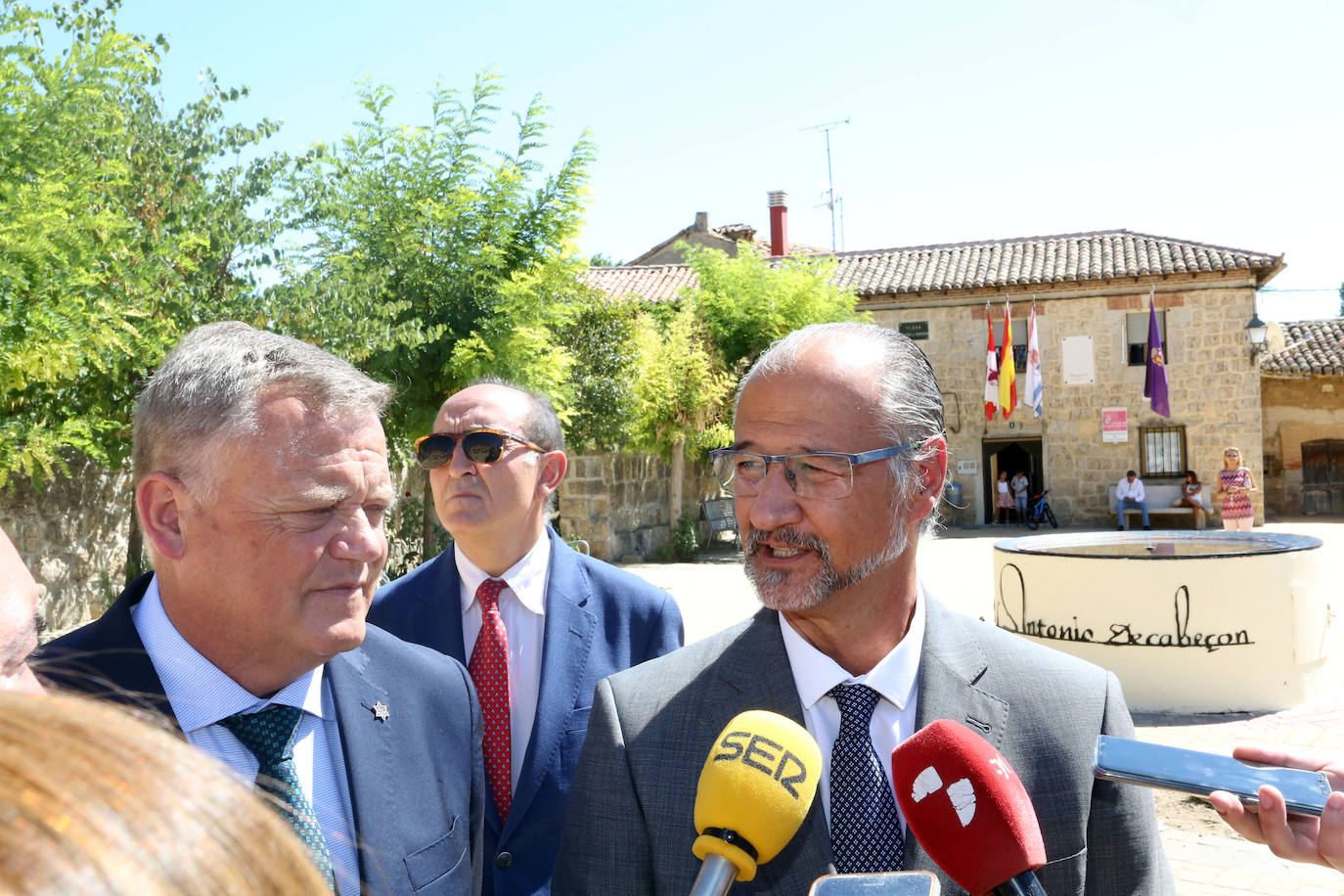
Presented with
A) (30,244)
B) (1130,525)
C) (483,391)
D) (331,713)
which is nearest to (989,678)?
(331,713)

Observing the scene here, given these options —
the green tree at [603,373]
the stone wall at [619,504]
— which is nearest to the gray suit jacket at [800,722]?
the green tree at [603,373]

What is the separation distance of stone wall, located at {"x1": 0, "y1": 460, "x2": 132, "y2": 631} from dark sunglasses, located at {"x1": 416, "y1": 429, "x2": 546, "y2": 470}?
22.5 feet

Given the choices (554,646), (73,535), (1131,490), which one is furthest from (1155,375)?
(554,646)

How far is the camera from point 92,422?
761 centimetres

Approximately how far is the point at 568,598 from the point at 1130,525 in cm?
2602

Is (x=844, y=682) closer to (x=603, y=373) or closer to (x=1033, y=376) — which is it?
(x=603, y=373)

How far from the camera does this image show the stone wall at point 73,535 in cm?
909

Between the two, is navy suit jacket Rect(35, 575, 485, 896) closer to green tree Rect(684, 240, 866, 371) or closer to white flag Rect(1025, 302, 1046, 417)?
green tree Rect(684, 240, 866, 371)

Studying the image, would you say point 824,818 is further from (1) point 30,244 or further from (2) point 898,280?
(2) point 898,280

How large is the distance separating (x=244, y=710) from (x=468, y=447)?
1.73 m

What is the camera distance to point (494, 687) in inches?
122

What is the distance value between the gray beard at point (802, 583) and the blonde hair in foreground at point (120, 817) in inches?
58.0

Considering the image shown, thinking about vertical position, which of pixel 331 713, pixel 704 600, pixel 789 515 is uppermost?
pixel 789 515

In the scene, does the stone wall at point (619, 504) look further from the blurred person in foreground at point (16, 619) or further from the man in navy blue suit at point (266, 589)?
the blurred person in foreground at point (16, 619)
